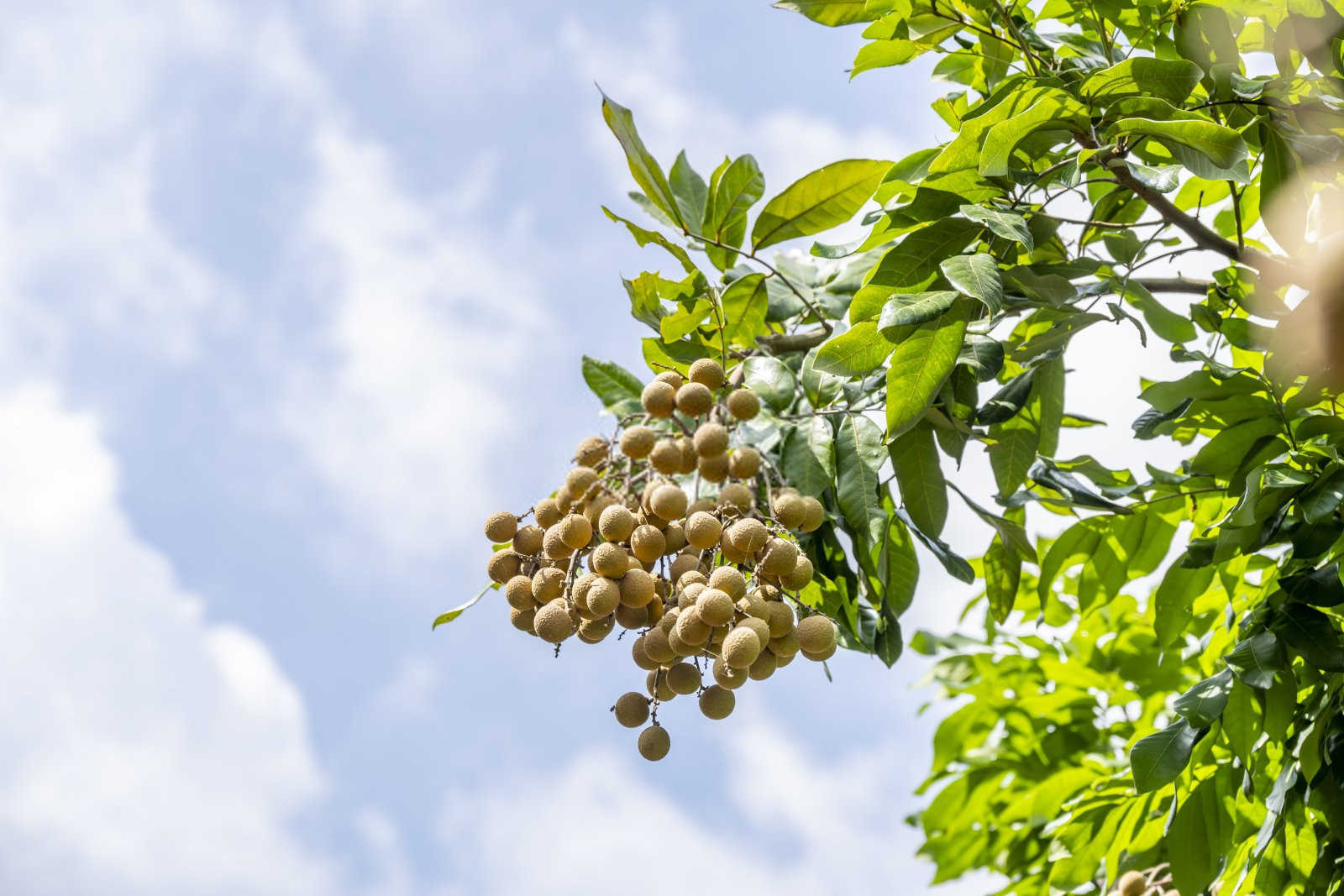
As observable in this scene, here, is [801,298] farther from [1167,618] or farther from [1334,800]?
[1334,800]

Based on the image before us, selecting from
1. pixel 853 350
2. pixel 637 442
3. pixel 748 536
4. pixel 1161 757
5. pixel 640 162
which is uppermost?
pixel 640 162

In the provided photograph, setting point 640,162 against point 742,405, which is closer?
point 742,405

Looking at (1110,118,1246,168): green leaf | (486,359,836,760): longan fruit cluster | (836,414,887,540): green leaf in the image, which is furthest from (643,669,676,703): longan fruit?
(1110,118,1246,168): green leaf

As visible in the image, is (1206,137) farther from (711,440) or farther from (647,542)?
(647,542)

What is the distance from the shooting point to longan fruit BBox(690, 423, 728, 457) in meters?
1.41

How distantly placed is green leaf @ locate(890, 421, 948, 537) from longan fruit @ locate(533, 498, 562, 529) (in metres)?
0.47

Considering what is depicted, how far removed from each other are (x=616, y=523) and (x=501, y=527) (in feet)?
0.64

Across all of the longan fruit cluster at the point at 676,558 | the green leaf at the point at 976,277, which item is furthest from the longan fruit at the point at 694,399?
the green leaf at the point at 976,277

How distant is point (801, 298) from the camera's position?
1735mm

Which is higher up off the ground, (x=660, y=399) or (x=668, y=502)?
(x=660, y=399)

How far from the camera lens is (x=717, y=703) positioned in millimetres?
1418

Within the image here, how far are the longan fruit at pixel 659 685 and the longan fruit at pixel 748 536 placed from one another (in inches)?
8.2

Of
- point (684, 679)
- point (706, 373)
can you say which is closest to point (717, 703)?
point (684, 679)

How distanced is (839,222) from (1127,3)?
504 mm
